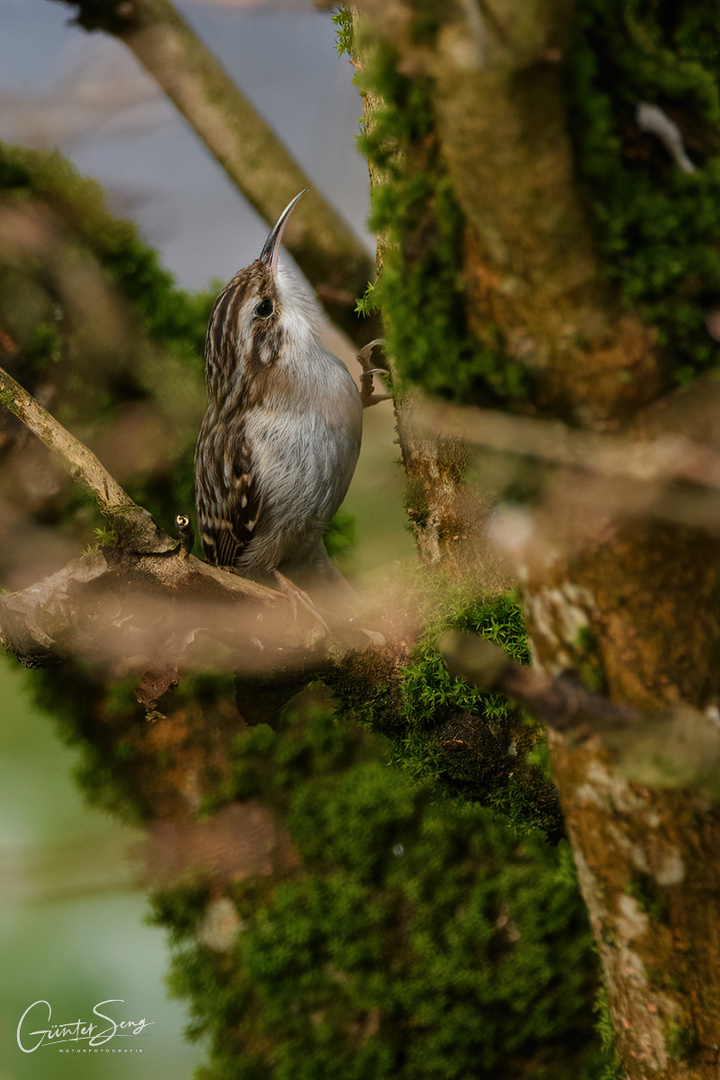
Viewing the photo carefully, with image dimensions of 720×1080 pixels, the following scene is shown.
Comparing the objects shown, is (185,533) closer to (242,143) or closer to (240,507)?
(240,507)

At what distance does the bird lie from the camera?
2.46 meters

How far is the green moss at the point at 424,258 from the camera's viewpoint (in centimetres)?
90

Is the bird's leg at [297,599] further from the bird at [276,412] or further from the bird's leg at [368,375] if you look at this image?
the bird's leg at [368,375]

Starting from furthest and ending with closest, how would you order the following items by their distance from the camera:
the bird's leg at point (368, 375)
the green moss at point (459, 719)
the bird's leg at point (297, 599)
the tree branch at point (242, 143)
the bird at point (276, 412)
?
the bird's leg at point (368, 375) → the bird at point (276, 412) → the tree branch at point (242, 143) → the bird's leg at point (297, 599) → the green moss at point (459, 719)

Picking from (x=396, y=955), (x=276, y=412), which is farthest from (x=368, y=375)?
(x=396, y=955)

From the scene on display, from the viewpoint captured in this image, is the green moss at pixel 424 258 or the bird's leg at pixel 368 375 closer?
the green moss at pixel 424 258

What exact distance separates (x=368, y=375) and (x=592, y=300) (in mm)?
1851

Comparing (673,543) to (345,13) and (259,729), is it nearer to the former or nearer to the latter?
(345,13)

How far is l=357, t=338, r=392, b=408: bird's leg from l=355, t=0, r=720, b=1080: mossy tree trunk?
1523 millimetres

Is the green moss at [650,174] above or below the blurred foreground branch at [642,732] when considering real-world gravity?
above

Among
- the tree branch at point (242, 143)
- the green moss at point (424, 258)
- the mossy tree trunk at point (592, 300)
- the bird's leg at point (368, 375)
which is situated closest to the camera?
the mossy tree trunk at point (592, 300)

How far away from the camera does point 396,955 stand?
2.42 metres

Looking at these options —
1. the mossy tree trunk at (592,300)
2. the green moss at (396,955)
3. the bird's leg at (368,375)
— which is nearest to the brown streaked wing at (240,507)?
the bird's leg at (368,375)

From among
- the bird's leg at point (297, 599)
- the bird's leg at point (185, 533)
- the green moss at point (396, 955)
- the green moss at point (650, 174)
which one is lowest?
the green moss at point (396, 955)
